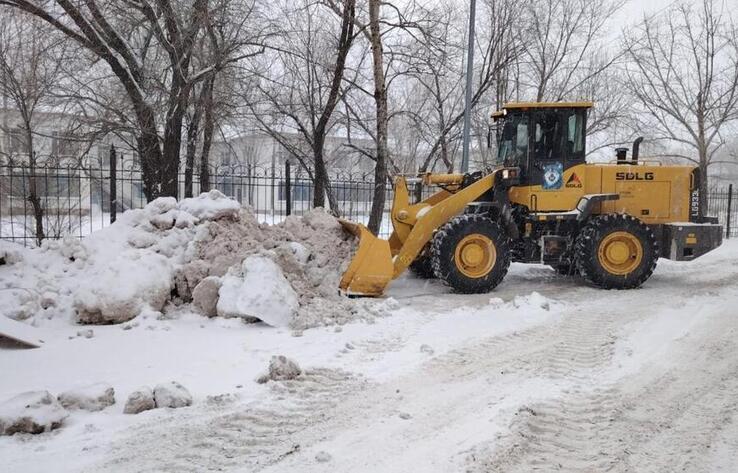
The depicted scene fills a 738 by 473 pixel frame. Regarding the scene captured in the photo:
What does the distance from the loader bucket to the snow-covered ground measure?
429 millimetres

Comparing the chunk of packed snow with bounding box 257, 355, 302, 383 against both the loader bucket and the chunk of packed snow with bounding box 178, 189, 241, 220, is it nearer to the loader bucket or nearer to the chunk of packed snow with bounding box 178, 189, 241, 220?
the loader bucket

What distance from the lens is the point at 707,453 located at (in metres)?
3.32

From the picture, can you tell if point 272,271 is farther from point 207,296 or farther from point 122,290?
point 122,290

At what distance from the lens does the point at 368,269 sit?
752 cm

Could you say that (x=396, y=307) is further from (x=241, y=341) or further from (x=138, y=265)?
(x=138, y=265)

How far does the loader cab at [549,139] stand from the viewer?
8.95m

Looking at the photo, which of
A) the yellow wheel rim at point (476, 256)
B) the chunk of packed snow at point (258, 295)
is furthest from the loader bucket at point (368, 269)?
the yellow wheel rim at point (476, 256)

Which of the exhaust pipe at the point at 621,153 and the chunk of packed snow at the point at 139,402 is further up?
the exhaust pipe at the point at 621,153

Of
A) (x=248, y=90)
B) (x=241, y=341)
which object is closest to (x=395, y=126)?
(x=248, y=90)

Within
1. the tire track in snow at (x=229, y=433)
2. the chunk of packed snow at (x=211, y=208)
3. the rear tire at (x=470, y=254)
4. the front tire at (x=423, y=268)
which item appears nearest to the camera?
the tire track in snow at (x=229, y=433)

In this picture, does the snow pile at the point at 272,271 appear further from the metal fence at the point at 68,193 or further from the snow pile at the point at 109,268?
the metal fence at the point at 68,193

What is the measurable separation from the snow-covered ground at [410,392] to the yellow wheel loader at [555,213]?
4.93ft

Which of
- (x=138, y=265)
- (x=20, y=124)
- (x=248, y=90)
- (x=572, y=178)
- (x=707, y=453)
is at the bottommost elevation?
(x=707, y=453)

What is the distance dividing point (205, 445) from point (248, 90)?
37.7 feet
